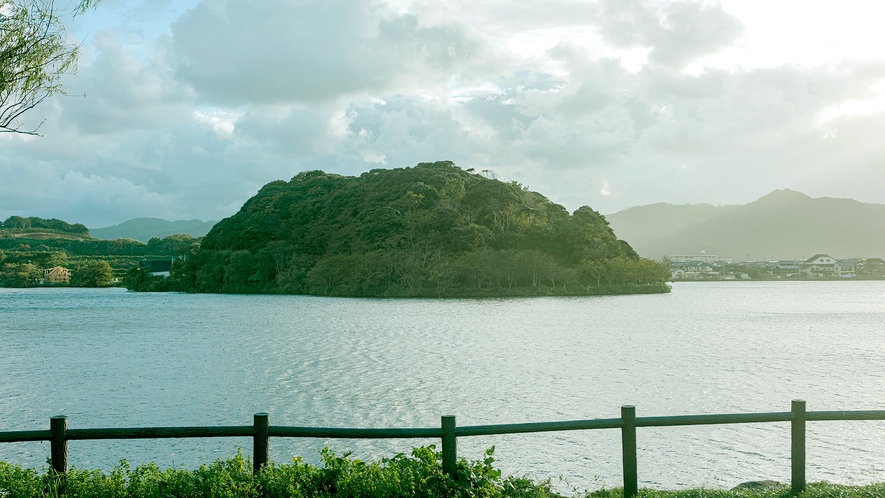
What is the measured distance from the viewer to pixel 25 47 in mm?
10125

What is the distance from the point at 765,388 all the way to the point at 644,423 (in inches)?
742

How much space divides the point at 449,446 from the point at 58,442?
4.09 metres

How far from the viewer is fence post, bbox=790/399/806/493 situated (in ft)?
24.2

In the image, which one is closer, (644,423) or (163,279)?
(644,423)

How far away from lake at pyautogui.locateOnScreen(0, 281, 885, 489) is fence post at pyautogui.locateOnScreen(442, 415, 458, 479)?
402 centimetres

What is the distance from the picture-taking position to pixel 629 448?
7.45 meters

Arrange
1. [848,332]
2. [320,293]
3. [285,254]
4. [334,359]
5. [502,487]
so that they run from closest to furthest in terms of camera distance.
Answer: [502,487]
[334,359]
[848,332]
[320,293]
[285,254]

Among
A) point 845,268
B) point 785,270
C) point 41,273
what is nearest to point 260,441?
point 41,273

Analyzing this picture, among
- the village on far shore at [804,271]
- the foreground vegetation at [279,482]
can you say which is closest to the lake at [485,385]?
the foreground vegetation at [279,482]

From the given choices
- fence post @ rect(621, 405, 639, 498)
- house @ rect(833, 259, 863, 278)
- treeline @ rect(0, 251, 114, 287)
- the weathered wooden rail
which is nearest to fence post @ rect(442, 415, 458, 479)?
the weathered wooden rail

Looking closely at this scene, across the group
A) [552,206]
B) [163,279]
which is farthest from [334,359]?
[163,279]

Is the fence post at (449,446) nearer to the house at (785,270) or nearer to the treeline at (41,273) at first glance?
the treeline at (41,273)

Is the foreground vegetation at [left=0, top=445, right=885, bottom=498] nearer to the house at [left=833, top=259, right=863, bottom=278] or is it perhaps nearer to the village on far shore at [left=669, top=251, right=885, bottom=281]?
the village on far shore at [left=669, top=251, right=885, bottom=281]

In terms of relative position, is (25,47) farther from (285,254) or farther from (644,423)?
(285,254)
